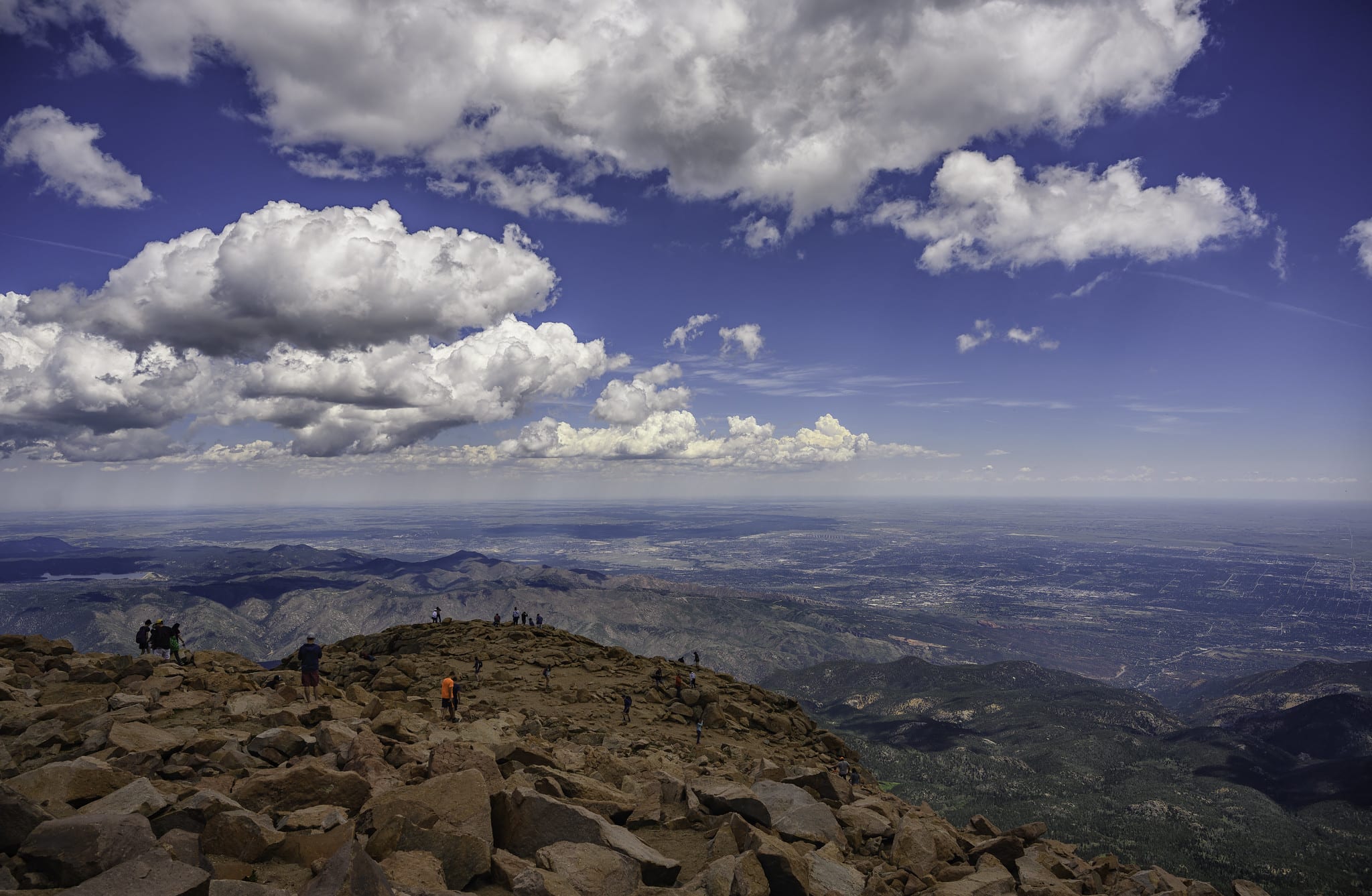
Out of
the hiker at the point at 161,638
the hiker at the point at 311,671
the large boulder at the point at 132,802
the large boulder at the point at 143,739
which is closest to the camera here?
the large boulder at the point at 132,802

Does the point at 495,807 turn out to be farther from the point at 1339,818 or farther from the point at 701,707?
the point at 1339,818

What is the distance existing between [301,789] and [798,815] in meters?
14.6

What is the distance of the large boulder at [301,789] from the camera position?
1399cm

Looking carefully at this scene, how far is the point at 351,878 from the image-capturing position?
9758 mm

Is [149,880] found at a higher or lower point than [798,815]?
higher

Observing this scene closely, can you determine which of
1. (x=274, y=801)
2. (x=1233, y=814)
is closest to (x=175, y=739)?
(x=274, y=801)

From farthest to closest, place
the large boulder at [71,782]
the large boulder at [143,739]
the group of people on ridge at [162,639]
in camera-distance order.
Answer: the group of people on ridge at [162,639] < the large boulder at [143,739] < the large boulder at [71,782]

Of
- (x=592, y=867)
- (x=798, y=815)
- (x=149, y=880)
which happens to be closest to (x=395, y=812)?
(x=149, y=880)

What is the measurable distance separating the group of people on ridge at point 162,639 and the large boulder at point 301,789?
82.1 ft

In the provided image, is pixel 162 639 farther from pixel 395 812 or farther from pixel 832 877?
pixel 832 877

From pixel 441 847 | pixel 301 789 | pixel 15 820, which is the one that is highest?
pixel 15 820

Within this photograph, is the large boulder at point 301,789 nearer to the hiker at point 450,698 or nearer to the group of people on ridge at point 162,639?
the hiker at point 450,698

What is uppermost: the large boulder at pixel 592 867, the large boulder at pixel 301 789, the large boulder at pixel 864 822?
the large boulder at pixel 301 789

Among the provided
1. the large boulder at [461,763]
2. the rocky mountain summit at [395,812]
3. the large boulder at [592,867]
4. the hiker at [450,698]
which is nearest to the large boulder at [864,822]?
the rocky mountain summit at [395,812]
